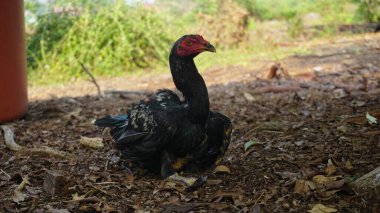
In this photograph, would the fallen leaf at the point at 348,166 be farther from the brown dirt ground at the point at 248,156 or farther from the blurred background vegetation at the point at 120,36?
the blurred background vegetation at the point at 120,36

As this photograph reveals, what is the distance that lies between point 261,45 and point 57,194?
9364 millimetres

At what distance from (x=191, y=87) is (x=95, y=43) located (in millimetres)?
7292

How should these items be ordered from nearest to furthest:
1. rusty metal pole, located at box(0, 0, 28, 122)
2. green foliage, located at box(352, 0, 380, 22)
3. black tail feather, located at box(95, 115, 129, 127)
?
black tail feather, located at box(95, 115, 129, 127), rusty metal pole, located at box(0, 0, 28, 122), green foliage, located at box(352, 0, 380, 22)

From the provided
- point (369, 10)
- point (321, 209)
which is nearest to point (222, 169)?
point (321, 209)

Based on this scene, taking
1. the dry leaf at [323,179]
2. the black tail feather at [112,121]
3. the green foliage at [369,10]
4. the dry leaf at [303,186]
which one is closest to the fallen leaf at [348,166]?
the dry leaf at [323,179]

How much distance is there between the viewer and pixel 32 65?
411 inches

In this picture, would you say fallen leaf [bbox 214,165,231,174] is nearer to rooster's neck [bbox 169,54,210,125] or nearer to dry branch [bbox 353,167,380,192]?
rooster's neck [bbox 169,54,210,125]

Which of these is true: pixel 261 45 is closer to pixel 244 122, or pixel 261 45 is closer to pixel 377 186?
pixel 244 122

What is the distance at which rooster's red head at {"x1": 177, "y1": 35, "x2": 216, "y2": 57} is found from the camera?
331 cm

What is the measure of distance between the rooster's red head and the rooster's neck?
2.7 inches

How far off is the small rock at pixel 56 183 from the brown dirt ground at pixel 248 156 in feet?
0.11

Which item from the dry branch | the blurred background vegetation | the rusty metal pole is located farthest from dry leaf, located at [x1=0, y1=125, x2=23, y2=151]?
the blurred background vegetation

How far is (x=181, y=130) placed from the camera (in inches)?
129

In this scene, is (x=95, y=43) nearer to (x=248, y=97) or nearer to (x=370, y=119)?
A: (x=248, y=97)
